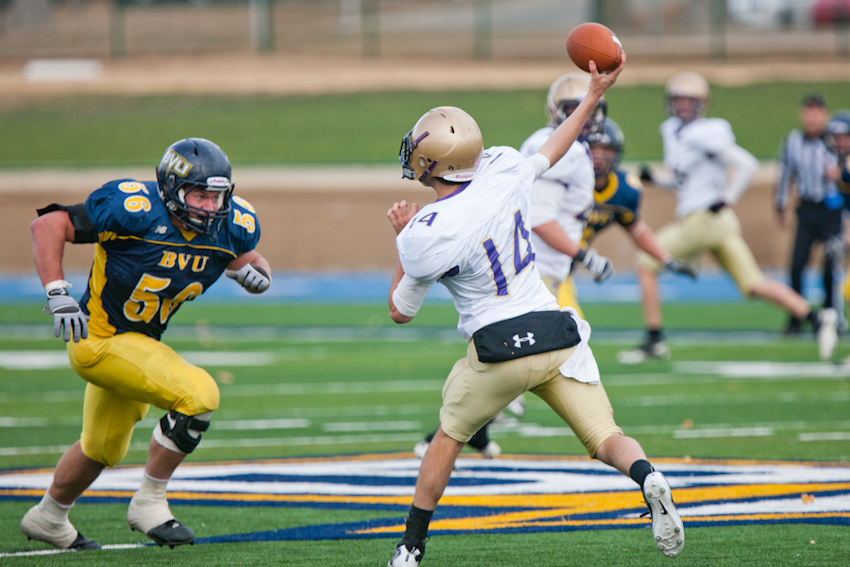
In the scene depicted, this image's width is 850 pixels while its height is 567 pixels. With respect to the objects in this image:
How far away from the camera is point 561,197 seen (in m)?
6.04

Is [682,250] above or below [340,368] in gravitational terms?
above

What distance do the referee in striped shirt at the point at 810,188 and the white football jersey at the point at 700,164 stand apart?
→ 157 cm

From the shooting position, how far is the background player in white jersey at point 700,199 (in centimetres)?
907

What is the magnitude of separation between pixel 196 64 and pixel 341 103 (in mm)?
4243

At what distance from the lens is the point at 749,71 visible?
23.7 m

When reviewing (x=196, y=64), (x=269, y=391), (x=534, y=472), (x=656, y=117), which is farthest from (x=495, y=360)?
(x=196, y=64)

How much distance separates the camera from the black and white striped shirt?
10609 millimetres

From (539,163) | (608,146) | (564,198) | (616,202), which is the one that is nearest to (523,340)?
(539,163)

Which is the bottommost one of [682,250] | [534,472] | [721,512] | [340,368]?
[340,368]

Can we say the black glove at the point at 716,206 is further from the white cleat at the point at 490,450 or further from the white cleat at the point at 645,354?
the white cleat at the point at 490,450

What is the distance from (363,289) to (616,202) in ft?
26.2

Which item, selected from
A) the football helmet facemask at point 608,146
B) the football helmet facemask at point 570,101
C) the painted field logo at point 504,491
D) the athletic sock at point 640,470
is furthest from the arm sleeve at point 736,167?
the athletic sock at point 640,470

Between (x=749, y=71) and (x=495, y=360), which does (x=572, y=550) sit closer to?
(x=495, y=360)

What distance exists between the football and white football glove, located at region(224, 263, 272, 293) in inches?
60.7
